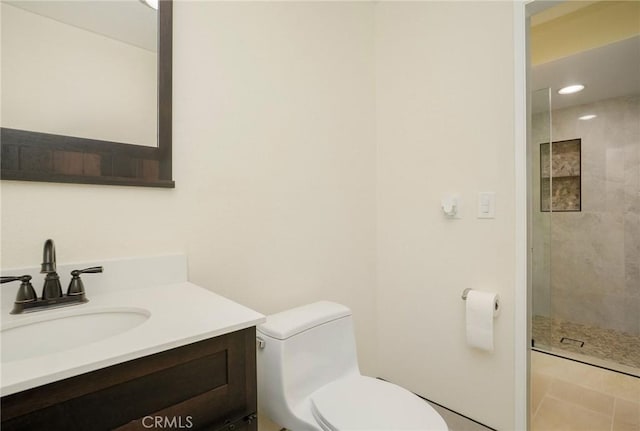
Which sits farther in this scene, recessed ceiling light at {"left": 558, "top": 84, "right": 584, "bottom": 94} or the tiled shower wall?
the tiled shower wall

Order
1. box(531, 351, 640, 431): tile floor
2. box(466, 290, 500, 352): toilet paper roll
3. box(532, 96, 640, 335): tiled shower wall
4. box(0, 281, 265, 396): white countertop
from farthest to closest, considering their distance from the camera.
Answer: box(532, 96, 640, 335): tiled shower wall, box(531, 351, 640, 431): tile floor, box(466, 290, 500, 352): toilet paper roll, box(0, 281, 265, 396): white countertop

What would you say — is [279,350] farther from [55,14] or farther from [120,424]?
[55,14]

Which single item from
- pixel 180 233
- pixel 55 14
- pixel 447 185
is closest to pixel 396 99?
pixel 447 185

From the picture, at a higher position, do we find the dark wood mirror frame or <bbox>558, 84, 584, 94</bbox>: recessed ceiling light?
<bbox>558, 84, 584, 94</bbox>: recessed ceiling light

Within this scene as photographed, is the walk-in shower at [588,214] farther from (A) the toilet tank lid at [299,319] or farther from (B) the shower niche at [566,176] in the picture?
(A) the toilet tank lid at [299,319]

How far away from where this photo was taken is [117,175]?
3.61 feet

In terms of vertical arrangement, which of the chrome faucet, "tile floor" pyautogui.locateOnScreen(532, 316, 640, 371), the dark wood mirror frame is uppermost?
the dark wood mirror frame

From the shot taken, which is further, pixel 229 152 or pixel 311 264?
pixel 311 264

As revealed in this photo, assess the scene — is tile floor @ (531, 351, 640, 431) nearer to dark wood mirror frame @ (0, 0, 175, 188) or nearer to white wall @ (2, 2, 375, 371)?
white wall @ (2, 2, 375, 371)

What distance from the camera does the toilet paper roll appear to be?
152 centimetres

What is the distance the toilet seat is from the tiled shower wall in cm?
202

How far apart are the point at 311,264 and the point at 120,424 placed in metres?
1.12

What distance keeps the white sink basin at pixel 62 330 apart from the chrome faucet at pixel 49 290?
0.06 metres

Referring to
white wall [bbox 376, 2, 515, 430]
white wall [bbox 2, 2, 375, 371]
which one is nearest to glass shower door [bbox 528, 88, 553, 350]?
white wall [bbox 376, 2, 515, 430]
